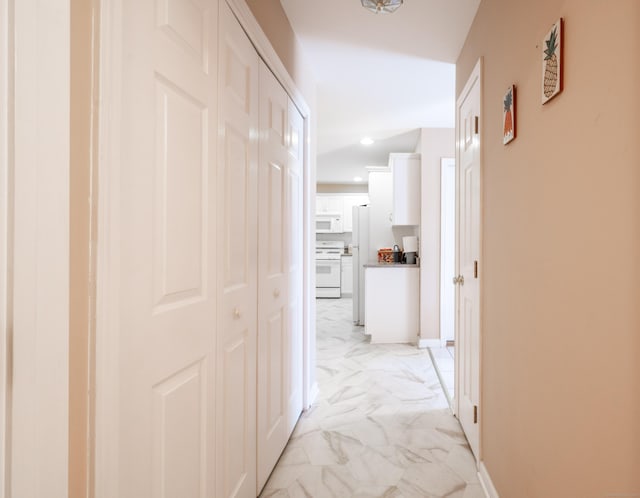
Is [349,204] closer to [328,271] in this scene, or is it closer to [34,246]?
[328,271]

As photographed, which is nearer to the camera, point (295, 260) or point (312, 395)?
point (295, 260)

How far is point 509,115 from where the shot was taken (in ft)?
4.87

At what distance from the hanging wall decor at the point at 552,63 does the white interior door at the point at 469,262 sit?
0.83 m

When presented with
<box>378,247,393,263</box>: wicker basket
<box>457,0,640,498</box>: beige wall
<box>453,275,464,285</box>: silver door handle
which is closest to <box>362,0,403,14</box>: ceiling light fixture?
<box>457,0,640,498</box>: beige wall

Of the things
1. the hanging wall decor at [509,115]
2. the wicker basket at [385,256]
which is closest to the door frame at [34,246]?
the hanging wall decor at [509,115]

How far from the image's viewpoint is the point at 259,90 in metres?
1.69

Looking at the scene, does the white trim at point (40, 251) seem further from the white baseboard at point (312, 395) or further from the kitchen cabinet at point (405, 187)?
the kitchen cabinet at point (405, 187)

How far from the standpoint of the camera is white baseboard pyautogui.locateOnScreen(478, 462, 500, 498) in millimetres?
1701

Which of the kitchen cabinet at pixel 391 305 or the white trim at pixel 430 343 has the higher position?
the kitchen cabinet at pixel 391 305

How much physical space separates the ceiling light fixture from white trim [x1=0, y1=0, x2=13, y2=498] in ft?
6.09

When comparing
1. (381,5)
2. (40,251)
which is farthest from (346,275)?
(40,251)

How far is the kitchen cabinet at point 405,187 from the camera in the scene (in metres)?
4.46

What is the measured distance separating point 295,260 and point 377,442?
1190 mm

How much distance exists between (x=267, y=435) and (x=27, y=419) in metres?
1.41
